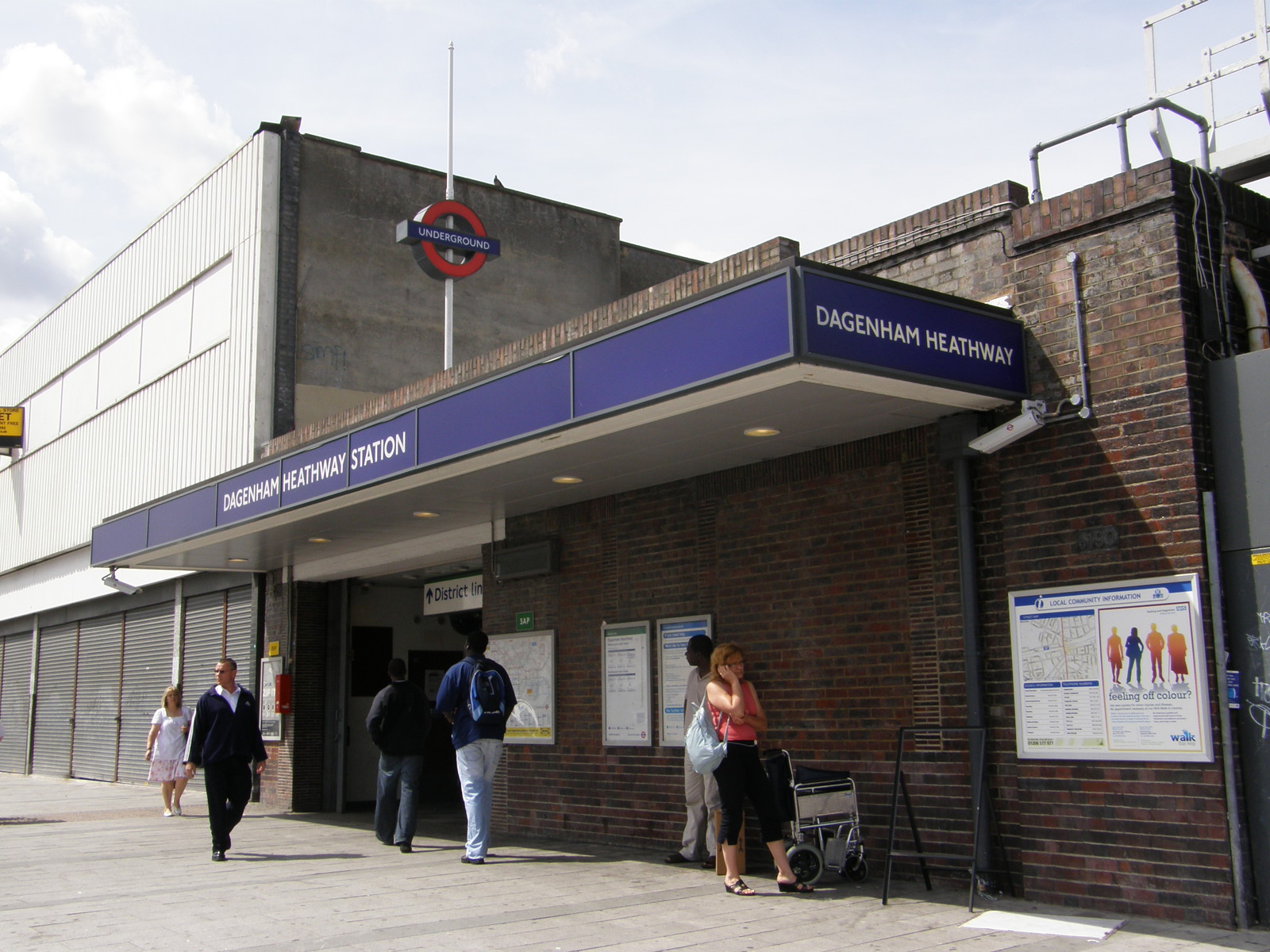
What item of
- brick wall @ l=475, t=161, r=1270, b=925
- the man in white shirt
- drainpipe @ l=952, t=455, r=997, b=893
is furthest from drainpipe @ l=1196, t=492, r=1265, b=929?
the man in white shirt

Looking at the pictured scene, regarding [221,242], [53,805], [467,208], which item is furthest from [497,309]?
[53,805]

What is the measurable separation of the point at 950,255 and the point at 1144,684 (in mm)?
3237

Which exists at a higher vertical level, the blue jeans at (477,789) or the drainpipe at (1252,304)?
the drainpipe at (1252,304)

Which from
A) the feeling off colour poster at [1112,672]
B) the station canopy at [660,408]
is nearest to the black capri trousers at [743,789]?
the feeling off colour poster at [1112,672]

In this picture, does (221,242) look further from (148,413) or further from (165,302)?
(148,413)

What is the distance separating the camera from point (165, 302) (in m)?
21.0

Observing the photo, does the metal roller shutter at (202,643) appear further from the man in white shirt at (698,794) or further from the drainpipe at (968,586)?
the drainpipe at (968,586)

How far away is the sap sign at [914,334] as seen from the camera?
6.77 meters

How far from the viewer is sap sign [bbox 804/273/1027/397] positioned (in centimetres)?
677

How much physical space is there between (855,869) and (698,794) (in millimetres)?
1455

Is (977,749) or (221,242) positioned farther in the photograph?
(221,242)

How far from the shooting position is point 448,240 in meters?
18.0

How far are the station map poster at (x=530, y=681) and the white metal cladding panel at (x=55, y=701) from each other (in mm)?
14704

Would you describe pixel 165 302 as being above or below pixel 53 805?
above
